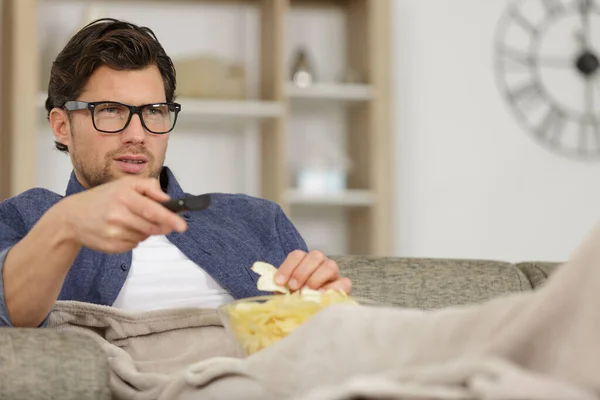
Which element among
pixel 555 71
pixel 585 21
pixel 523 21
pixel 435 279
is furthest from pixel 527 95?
pixel 435 279

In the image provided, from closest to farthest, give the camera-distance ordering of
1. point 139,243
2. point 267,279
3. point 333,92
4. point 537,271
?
point 267,279, point 139,243, point 537,271, point 333,92

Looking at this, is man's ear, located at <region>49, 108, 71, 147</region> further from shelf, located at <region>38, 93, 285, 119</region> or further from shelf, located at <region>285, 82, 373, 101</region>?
shelf, located at <region>285, 82, 373, 101</region>

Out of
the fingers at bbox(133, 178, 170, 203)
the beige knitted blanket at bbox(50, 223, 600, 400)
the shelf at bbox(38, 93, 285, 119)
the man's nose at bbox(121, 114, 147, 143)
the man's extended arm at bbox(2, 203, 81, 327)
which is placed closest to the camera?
the beige knitted blanket at bbox(50, 223, 600, 400)

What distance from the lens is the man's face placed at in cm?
203

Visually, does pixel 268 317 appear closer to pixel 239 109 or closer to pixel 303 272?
pixel 303 272

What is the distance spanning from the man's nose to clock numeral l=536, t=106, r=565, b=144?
2801 millimetres

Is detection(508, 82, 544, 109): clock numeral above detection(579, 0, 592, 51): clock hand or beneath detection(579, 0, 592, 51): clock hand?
beneath

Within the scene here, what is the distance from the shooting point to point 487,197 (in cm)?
443

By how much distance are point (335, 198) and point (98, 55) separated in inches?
81.0

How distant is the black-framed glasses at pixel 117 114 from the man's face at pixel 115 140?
11 millimetres

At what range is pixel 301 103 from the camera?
167 inches

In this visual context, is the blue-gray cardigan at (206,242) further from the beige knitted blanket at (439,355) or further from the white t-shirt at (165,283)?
the beige knitted blanket at (439,355)

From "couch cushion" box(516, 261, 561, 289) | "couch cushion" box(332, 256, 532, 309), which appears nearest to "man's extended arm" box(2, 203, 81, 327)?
"couch cushion" box(332, 256, 532, 309)

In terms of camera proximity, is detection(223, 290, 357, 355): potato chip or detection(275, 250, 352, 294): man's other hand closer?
detection(223, 290, 357, 355): potato chip
